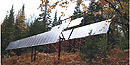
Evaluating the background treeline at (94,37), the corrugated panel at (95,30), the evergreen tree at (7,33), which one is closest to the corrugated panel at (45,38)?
the corrugated panel at (95,30)

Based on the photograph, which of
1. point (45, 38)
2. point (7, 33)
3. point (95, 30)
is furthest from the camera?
point (7, 33)

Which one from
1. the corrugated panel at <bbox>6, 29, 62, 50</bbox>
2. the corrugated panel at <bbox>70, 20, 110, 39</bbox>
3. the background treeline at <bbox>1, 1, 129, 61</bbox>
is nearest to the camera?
the corrugated panel at <bbox>70, 20, 110, 39</bbox>

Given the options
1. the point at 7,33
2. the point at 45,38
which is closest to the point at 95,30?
the point at 45,38

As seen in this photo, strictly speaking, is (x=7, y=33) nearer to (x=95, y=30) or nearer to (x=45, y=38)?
(x=45, y=38)

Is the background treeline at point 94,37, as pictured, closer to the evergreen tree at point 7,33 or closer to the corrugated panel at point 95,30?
the evergreen tree at point 7,33

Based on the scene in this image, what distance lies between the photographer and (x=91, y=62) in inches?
322

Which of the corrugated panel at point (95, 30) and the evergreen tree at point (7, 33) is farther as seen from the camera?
the evergreen tree at point (7, 33)

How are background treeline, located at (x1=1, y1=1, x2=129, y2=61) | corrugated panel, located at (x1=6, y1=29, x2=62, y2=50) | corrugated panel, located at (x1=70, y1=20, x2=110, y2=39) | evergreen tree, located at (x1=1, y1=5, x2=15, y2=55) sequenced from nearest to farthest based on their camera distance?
corrugated panel, located at (x1=70, y1=20, x2=110, y2=39) < background treeline, located at (x1=1, y1=1, x2=129, y2=61) < corrugated panel, located at (x1=6, y1=29, x2=62, y2=50) < evergreen tree, located at (x1=1, y1=5, x2=15, y2=55)

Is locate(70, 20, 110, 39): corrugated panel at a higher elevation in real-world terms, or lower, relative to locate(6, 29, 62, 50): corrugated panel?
higher

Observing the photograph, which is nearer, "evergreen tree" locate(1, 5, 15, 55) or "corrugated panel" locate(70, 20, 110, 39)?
"corrugated panel" locate(70, 20, 110, 39)

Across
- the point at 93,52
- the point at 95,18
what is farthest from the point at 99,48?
the point at 95,18

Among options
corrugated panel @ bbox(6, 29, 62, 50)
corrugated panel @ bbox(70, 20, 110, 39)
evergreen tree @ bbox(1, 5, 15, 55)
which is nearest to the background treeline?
evergreen tree @ bbox(1, 5, 15, 55)

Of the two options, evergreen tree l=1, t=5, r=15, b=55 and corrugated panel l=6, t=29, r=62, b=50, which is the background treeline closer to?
evergreen tree l=1, t=5, r=15, b=55

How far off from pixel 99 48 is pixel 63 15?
4127 millimetres
